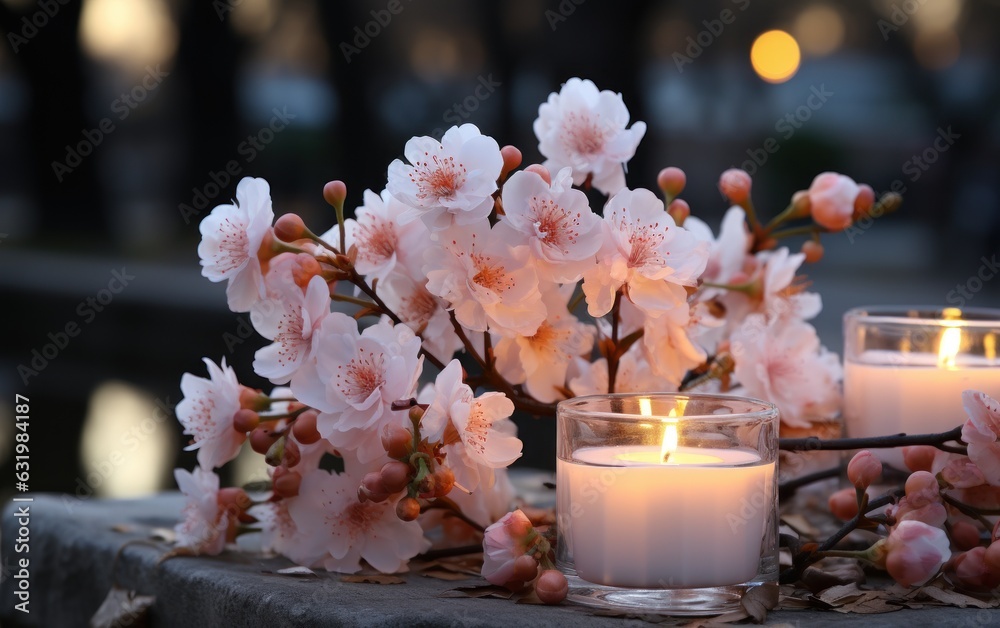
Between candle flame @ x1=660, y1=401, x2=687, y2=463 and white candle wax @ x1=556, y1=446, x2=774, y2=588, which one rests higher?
candle flame @ x1=660, y1=401, x2=687, y2=463

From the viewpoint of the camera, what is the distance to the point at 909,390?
1167 mm

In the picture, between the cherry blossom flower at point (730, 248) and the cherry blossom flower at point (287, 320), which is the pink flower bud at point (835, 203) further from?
the cherry blossom flower at point (287, 320)

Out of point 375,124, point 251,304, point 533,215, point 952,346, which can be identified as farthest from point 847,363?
point 375,124

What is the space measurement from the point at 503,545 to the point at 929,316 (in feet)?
1.98

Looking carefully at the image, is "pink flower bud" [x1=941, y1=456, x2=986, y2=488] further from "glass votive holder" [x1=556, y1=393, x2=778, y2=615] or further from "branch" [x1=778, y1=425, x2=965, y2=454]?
"glass votive holder" [x1=556, y1=393, x2=778, y2=615]

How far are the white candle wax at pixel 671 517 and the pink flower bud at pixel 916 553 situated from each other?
0.40 feet

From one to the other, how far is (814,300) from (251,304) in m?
0.66

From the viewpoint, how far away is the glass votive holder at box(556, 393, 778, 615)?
35.9 inches
